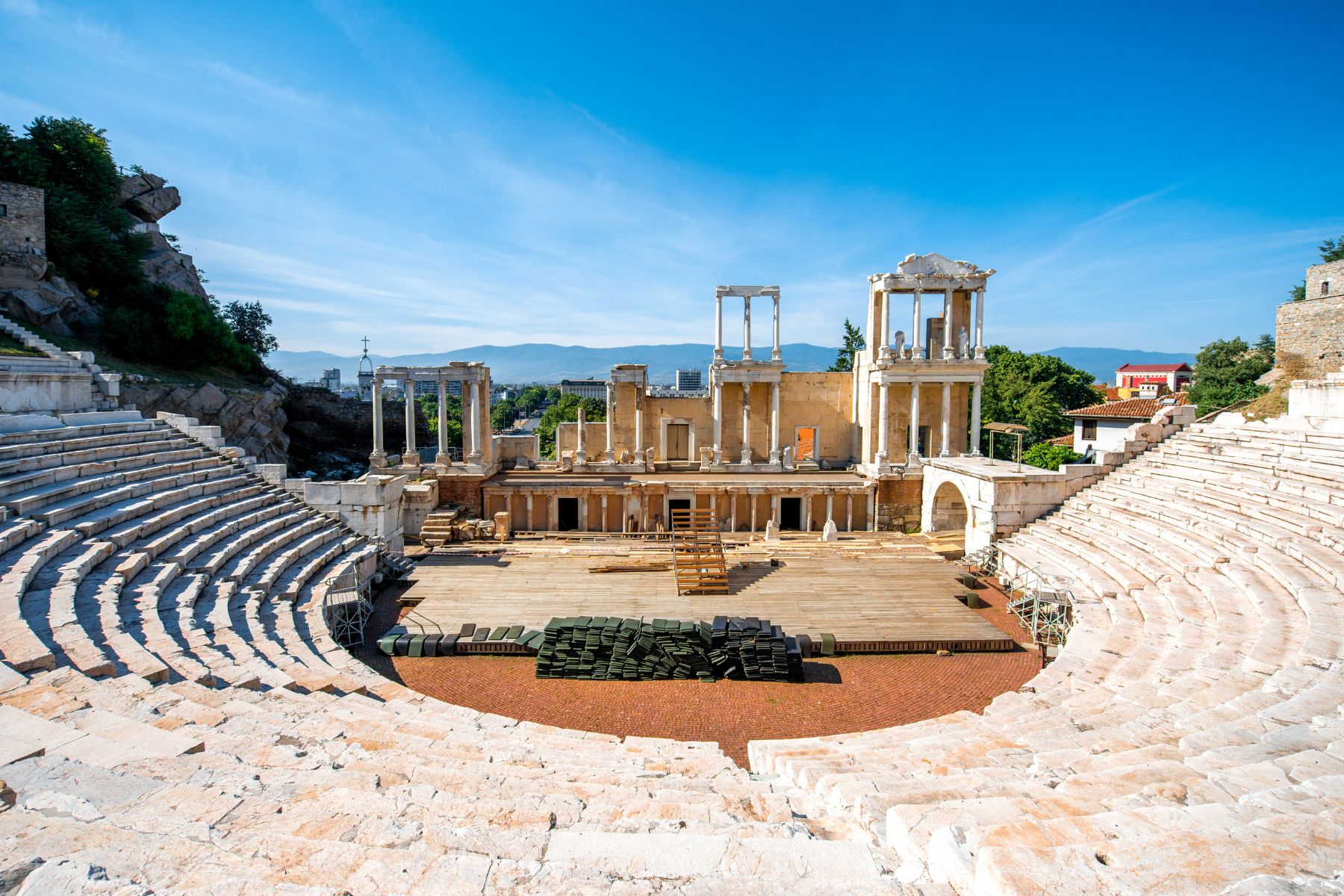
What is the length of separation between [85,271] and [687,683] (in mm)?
37021

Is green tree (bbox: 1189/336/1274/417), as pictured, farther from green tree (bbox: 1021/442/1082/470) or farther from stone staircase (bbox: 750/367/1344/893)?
stone staircase (bbox: 750/367/1344/893)

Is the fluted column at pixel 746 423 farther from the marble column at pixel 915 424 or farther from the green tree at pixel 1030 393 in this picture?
the green tree at pixel 1030 393

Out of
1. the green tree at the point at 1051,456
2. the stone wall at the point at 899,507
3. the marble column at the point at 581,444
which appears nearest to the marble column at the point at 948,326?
the stone wall at the point at 899,507

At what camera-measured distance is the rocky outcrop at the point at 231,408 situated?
27.6m

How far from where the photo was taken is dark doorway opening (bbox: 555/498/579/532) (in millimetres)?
28406

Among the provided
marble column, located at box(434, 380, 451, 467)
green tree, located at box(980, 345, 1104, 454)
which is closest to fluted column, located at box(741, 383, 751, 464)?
marble column, located at box(434, 380, 451, 467)

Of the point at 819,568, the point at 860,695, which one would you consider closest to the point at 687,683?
the point at 860,695

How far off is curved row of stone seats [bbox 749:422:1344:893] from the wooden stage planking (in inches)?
111

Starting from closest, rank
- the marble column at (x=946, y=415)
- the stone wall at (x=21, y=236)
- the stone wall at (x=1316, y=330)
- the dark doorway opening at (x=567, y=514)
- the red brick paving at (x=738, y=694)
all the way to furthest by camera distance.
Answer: the red brick paving at (x=738, y=694) < the stone wall at (x=21, y=236) < the stone wall at (x=1316, y=330) < the dark doorway opening at (x=567, y=514) < the marble column at (x=946, y=415)

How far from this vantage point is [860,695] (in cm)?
1220

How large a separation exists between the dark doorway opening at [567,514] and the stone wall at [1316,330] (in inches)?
1336

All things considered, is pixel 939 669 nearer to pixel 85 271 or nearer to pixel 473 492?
pixel 473 492

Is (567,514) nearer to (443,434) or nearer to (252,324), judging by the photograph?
(443,434)

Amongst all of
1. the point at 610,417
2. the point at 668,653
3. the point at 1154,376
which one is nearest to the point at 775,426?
the point at 610,417
